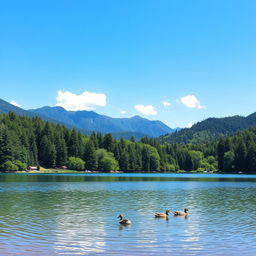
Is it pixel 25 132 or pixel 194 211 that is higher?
pixel 25 132

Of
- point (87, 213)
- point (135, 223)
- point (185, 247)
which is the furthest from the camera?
point (87, 213)

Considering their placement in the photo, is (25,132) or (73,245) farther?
(25,132)

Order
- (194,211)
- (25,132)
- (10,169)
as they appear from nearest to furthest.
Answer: (194,211) → (10,169) → (25,132)

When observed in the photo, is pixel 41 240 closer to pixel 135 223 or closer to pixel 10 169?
pixel 135 223

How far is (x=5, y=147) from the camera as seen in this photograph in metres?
167

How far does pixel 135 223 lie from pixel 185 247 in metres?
9.91

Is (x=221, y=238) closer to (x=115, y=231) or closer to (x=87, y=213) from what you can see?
(x=115, y=231)

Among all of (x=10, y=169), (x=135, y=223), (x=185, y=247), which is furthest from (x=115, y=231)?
(x=10, y=169)

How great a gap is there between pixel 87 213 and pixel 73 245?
15.0 meters

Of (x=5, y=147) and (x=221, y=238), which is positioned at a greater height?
(x=5, y=147)

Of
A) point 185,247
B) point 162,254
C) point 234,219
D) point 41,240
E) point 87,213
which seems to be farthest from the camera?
point 87,213

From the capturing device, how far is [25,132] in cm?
19638

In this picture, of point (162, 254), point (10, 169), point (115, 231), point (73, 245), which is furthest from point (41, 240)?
point (10, 169)

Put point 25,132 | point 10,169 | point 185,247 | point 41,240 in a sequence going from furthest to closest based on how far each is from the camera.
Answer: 1. point 25,132
2. point 10,169
3. point 41,240
4. point 185,247
